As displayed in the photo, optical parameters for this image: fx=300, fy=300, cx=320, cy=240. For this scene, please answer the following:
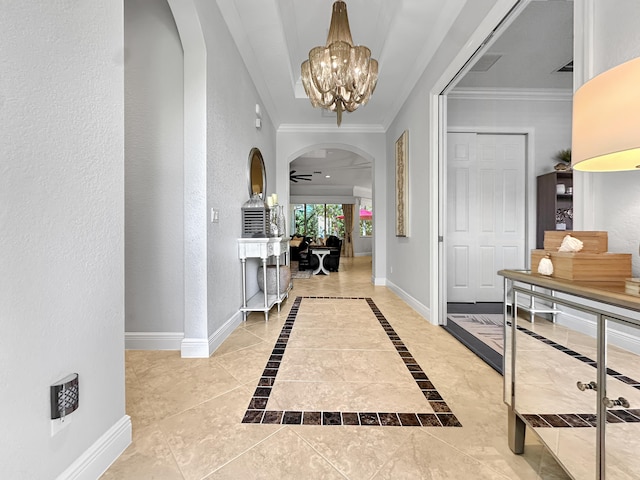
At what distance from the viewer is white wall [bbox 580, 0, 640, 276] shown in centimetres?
113

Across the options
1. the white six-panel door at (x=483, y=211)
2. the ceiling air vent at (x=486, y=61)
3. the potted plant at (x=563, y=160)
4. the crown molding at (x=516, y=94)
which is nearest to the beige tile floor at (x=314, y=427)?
the white six-panel door at (x=483, y=211)

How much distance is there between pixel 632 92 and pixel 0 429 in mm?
1797

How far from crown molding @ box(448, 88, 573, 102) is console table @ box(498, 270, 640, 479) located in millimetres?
3442

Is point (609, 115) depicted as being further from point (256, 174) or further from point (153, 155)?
point (256, 174)

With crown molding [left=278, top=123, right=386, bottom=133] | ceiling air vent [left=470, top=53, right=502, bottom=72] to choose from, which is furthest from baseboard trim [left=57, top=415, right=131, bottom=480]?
crown molding [left=278, top=123, right=386, bottom=133]

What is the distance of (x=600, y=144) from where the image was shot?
795 millimetres

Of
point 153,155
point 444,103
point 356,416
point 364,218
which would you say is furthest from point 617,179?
point 364,218

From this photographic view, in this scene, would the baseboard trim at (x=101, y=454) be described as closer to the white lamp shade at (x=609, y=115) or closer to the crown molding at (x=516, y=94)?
the white lamp shade at (x=609, y=115)

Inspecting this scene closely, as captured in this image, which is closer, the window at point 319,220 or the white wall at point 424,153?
the white wall at point 424,153

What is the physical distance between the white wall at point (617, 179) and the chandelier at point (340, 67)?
147cm

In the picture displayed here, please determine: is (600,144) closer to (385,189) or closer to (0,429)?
(0,429)

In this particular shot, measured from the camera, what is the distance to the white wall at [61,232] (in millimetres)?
824

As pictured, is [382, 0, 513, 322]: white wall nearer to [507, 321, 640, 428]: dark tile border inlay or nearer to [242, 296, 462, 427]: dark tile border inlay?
[242, 296, 462, 427]: dark tile border inlay

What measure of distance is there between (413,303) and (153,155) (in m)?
3.16
